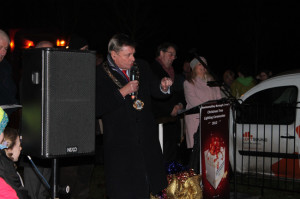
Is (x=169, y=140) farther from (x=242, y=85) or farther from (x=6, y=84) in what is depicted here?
(x=242, y=85)

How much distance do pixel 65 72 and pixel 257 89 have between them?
5290 millimetres

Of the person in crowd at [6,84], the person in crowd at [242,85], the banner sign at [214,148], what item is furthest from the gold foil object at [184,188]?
the person in crowd at [242,85]

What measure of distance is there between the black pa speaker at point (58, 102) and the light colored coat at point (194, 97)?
10.3 feet

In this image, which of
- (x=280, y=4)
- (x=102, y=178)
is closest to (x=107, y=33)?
(x=280, y=4)

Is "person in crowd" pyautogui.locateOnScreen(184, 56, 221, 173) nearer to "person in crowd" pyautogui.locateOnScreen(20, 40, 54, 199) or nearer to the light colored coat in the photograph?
the light colored coat

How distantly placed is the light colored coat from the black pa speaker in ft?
10.3

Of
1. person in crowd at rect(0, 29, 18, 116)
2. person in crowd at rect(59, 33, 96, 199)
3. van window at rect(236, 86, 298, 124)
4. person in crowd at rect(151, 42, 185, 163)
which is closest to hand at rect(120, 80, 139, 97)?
person in crowd at rect(59, 33, 96, 199)

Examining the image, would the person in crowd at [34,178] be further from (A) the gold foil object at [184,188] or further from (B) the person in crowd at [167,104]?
(B) the person in crowd at [167,104]

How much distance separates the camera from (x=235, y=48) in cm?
4072

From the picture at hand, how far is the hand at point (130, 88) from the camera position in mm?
4422

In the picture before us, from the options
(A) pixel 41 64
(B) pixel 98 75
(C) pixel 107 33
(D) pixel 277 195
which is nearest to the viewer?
(A) pixel 41 64

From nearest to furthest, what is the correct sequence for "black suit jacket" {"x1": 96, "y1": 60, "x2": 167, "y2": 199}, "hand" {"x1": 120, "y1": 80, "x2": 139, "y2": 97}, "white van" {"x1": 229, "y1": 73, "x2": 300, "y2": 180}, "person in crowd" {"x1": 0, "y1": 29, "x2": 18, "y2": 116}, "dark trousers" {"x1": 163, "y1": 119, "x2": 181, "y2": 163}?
"hand" {"x1": 120, "y1": 80, "x2": 139, "y2": 97} < "black suit jacket" {"x1": 96, "y1": 60, "x2": 167, "y2": 199} < "person in crowd" {"x1": 0, "y1": 29, "x2": 18, "y2": 116} < "dark trousers" {"x1": 163, "y1": 119, "x2": 181, "y2": 163} < "white van" {"x1": 229, "y1": 73, "x2": 300, "y2": 180}

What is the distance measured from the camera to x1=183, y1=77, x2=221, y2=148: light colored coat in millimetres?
7125

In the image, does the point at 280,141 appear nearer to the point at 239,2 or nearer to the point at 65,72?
the point at 65,72
